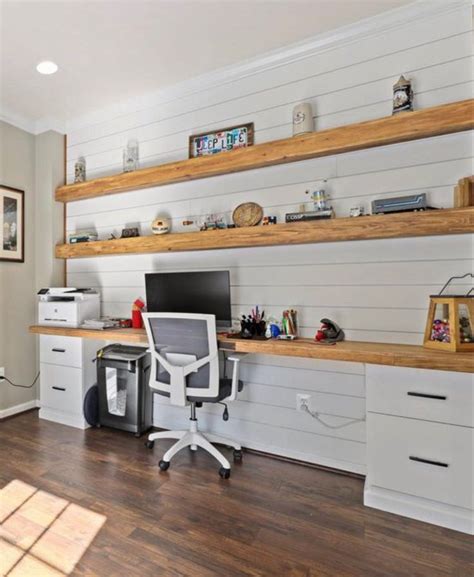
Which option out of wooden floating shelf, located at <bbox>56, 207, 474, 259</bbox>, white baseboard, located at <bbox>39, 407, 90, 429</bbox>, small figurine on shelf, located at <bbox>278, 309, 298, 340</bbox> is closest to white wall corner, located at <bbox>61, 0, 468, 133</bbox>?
wooden floating shelf, located at <bbox>56, 207, 474, 259</bbox>

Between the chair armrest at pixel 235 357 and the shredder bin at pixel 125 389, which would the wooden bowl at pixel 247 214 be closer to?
the chair armrest at pixel 235 357

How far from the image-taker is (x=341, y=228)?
80.4 inches

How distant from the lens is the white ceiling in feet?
6.53

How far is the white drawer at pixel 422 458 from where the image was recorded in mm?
1638

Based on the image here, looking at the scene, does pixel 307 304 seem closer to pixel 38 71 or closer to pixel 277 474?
pixel 277 474

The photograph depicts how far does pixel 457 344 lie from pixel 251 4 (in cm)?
218

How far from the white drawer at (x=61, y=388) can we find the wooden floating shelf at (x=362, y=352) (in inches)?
32.1

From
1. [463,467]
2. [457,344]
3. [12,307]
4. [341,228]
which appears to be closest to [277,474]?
[463,467]

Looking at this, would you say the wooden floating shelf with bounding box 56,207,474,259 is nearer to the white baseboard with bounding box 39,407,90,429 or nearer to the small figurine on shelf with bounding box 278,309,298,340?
the small figurine on shelf with bounding box 278,309,298,340

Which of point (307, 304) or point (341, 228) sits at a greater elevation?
point (341, 228)

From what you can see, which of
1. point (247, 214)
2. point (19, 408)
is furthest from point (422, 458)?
point (19, 408)

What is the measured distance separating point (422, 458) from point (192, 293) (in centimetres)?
169

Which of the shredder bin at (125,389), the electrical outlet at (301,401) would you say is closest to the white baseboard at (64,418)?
the shredder bin at (125,389)

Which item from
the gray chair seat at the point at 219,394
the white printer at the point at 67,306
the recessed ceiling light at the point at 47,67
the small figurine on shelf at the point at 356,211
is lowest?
the gray chair seat at the point at 219,394
